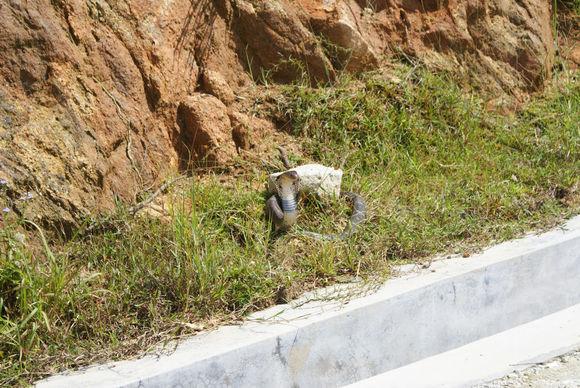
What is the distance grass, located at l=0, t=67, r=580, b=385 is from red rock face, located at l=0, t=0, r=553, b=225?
0.26 m

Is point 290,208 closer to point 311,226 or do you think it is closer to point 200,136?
point 311,226

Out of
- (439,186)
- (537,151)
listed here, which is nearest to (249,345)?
(439,186)

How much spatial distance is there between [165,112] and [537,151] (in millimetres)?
2804

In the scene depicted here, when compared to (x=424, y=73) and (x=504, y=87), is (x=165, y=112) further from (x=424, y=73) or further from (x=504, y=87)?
(x=504, y=87)

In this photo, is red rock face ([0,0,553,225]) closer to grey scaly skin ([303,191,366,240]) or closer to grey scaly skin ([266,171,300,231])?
grey scaly skin ([266,171,300,231])

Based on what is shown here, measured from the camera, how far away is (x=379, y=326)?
4.69m

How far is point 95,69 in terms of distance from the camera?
18.3ft

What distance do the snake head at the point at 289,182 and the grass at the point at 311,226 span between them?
0.17 metres

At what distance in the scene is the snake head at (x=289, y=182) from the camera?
18.2 ft

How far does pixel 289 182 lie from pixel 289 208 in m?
0.22

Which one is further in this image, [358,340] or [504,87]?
[504,87]

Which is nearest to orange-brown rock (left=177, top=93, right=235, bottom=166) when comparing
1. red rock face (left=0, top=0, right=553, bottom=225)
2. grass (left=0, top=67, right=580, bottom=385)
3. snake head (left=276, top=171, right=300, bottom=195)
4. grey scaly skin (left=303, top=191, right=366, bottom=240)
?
red rock face (left=0, top=0, right=553, bottom=225)

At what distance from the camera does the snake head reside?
5.56 meters

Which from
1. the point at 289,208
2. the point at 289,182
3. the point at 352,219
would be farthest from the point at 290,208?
the point at 352,219
